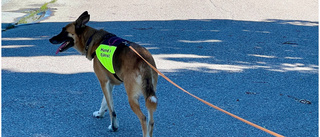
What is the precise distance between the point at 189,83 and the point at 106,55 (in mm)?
2202

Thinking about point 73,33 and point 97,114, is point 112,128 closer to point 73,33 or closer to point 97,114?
point 97,114

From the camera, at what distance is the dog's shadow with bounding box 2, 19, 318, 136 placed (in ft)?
17.0

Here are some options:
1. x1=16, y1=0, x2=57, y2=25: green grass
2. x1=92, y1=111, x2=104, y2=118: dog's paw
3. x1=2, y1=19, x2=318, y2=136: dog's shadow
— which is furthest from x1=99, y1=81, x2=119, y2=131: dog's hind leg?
x1=16, y1=0, x2=57, y2=25: green grass

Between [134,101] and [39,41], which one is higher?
[134,101]

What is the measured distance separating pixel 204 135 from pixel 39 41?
18.0 ft

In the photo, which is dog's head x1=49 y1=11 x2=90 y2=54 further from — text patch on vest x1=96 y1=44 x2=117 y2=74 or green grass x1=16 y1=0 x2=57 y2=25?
green grass x1=16 y1=0 x2=57 y2=25

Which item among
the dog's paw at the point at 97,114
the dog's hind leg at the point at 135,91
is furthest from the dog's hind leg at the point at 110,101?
the dog's hind leg at the point at 135,91

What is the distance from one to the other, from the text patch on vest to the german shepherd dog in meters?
0.04

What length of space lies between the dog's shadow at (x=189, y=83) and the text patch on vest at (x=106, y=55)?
80cm

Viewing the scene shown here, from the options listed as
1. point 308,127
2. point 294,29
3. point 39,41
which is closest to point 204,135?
point 308,127

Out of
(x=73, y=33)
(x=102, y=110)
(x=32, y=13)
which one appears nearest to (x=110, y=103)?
(x=102, y=110)

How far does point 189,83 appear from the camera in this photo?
21.8ft

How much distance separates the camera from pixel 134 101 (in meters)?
4.40

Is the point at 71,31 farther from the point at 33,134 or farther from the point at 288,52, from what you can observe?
the point at 288,52
